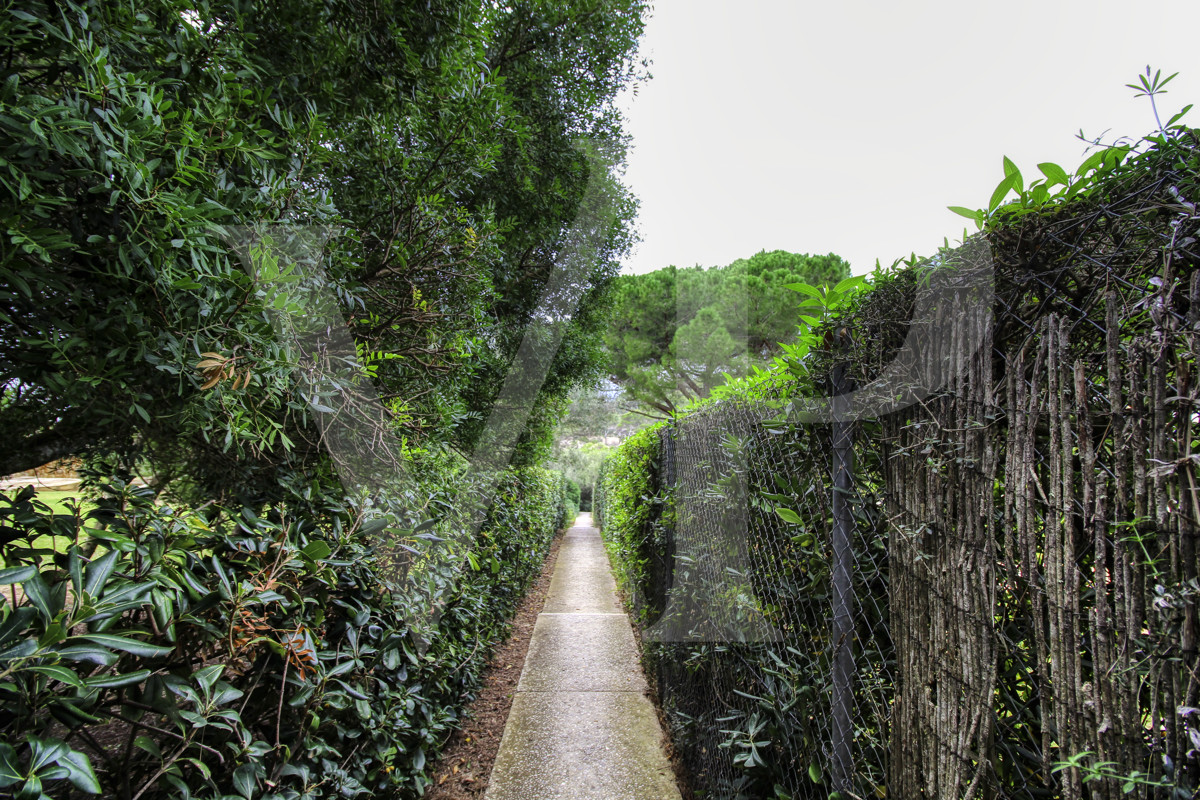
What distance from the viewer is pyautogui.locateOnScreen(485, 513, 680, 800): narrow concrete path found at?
276 centimetres

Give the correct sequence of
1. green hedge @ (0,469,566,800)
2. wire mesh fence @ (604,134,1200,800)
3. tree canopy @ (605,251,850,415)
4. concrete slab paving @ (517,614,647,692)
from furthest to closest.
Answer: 1. tree canopy @ (605,251,850,415)
2. concrete slab paving @ (517,614,647,692)
3. green hedge @ (0,469,566,800)
4. wire mesh fence @ (604,134,1200,800)

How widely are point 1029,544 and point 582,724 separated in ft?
11.1

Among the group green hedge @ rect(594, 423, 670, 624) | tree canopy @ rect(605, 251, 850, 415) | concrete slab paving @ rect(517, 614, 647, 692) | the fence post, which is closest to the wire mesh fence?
the fence post

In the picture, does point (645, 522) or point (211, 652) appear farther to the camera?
point (645, 522)

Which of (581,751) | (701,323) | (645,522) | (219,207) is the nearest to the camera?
(219,207)

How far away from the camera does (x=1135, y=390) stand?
645mm

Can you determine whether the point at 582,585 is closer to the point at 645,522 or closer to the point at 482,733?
the point at 645,522

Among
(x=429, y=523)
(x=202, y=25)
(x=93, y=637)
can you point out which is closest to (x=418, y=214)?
(x=202, y=25)

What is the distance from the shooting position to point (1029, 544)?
0.78m

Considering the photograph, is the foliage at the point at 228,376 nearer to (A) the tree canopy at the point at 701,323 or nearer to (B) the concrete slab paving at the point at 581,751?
(B) the concrete slab paving at the point at 581,751

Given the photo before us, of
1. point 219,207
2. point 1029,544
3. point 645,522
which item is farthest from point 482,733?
point 1029,544

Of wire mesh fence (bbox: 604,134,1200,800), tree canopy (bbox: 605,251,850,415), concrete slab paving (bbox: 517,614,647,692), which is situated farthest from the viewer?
tree canopy (bbox: 605,251,850,415)

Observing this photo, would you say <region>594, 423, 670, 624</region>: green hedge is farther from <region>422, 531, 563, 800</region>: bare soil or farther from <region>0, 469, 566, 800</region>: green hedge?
<region>0, 469, 566, 800</region>: green hedge

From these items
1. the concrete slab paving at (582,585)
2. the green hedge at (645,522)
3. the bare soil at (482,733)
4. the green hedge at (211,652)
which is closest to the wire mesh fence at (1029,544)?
the green hedge at (211,652)
